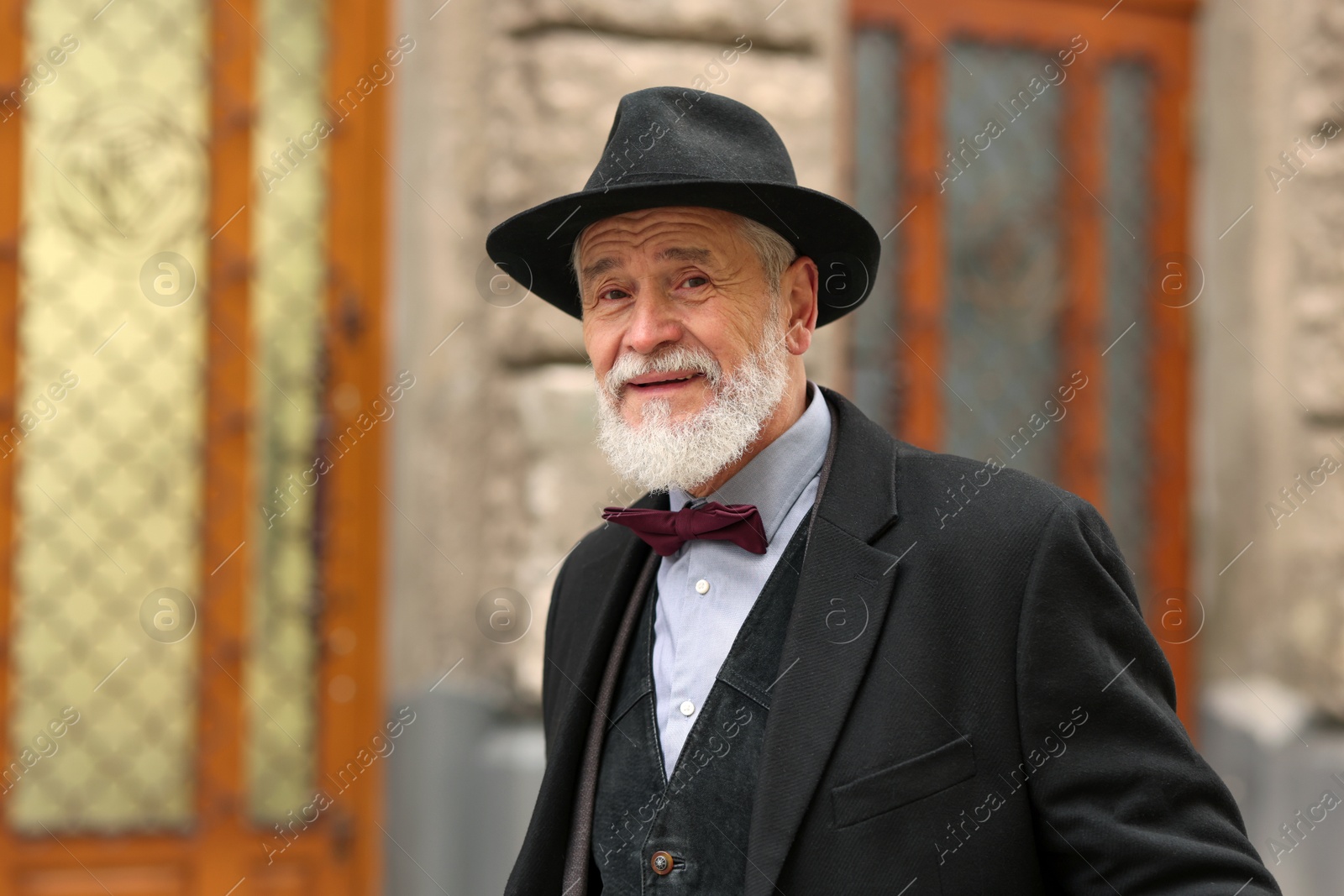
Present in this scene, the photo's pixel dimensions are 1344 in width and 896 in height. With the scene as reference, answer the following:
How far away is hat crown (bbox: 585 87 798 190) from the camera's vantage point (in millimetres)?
1821

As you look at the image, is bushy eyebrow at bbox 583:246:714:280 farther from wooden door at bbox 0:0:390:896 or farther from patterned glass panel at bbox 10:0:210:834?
patterned glass panel at bbox 10:0:210:834

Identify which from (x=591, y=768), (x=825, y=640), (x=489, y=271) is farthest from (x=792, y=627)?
(x=489, y=271)

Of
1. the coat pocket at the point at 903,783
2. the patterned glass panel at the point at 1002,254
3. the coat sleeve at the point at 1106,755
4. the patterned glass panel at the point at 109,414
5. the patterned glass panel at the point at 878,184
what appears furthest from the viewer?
the patterned glass panel at the point at 1002,254

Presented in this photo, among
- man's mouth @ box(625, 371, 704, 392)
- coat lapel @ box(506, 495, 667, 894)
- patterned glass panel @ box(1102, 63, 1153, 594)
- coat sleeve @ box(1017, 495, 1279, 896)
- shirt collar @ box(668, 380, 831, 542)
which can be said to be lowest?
coat sleeve @ box(1017, 495, 1279, 896)

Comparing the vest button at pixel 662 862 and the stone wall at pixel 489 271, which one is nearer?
the vest button at pixel 662 862

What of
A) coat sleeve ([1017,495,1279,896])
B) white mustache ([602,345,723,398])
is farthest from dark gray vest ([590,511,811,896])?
coat sleeve ([1017,495,1279,896])

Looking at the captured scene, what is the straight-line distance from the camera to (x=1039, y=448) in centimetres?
470

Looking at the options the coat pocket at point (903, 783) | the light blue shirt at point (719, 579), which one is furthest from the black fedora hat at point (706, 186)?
the coat pocket at point (903, 783)

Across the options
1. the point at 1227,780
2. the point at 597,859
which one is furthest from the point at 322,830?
the point at 1227,780

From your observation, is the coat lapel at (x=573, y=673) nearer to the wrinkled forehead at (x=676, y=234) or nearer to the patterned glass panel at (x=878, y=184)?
the wrinkled forehead at (x=676, y=234)

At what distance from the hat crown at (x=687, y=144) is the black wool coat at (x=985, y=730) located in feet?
1.90

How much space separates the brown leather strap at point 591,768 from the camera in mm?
1856

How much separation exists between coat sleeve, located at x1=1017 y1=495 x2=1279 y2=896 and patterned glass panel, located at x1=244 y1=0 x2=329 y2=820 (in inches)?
118

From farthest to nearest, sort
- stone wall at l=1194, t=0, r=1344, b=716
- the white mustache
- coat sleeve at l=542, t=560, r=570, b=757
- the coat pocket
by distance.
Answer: stone wall at l=1194, t=0, r=1344, b=716 < coat sleeve at l=542, t=560, r=570, b=757 < the white mustache < the coat pocket
